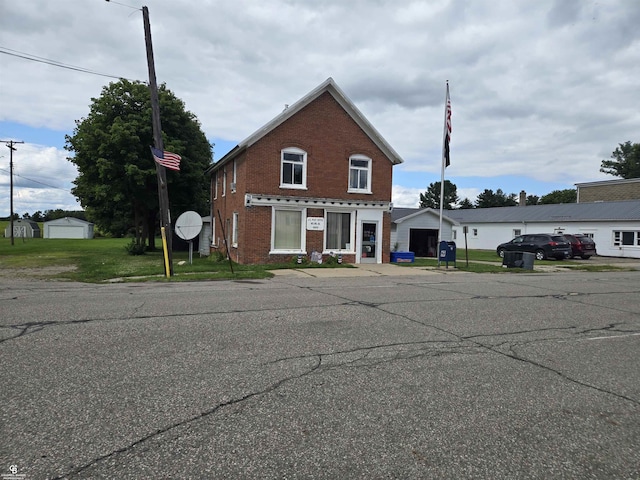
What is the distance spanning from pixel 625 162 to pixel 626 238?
5141 centimetres

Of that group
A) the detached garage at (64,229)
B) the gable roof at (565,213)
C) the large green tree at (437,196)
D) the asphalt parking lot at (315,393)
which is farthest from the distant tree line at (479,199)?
the asphalt parking lot at (315,393)

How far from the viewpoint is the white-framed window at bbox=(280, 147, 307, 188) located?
21.4 m

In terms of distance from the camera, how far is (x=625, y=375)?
534 centimetres

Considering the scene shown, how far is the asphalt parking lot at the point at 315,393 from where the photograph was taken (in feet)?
10.6

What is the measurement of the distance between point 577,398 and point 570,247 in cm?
2813

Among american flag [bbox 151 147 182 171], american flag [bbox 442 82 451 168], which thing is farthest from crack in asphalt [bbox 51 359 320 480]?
american flag [bbox 442 82 451 168]

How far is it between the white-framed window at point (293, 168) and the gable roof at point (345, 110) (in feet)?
4.70

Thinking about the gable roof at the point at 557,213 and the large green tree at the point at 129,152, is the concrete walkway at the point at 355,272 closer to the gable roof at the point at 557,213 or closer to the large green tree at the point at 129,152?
the gable roof at the point at 557,213

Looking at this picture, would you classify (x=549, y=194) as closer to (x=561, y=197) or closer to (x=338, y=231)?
(x=561, y=197)

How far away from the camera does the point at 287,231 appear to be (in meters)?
21.4

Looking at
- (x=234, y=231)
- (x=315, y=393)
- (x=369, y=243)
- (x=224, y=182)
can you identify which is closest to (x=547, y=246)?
(x=369, y=243)

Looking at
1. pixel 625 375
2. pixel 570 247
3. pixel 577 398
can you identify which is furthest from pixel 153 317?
pixel 570 247

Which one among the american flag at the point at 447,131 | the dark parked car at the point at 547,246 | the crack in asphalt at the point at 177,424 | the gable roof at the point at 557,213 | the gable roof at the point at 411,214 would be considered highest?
the american flag at the point at 447,131

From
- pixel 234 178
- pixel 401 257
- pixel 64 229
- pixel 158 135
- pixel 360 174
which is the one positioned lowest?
pixel 401 257
